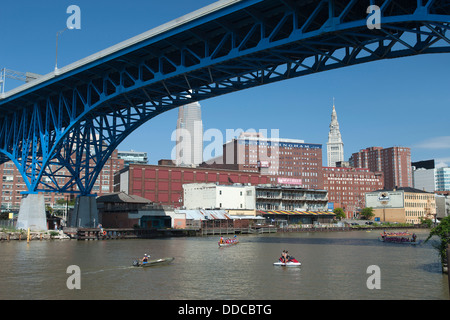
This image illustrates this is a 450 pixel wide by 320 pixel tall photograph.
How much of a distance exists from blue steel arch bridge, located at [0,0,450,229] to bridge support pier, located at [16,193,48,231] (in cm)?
199

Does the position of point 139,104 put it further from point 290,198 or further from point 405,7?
point 290,198

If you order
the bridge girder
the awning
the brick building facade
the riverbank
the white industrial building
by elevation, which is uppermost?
the bridge girder

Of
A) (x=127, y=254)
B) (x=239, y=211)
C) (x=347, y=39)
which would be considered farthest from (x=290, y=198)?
(x=347, y=39)

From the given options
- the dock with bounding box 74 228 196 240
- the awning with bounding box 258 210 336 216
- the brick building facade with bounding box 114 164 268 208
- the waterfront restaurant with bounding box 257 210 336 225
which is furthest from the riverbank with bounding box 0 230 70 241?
the brick building facade with bounding box 114 164 268 208

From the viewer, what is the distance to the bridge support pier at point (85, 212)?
71.8 meters

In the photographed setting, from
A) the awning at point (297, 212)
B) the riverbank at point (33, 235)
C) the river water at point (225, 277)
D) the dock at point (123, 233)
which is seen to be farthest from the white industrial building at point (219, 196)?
the river water at point (225, 277)

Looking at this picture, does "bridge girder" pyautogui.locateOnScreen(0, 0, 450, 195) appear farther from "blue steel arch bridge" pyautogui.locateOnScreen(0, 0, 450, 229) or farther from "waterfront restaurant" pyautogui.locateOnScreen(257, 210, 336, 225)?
"waterfront restaurant" pyautogui.locateOnScreen(257, 210, 336, 225)

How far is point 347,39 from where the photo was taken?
36.3 m

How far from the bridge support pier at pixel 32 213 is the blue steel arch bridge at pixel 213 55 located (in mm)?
1993

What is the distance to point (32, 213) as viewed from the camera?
71.1 m

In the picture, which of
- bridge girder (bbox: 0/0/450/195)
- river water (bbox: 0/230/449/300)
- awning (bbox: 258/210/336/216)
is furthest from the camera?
awning (bbox: 258/210/336/216)

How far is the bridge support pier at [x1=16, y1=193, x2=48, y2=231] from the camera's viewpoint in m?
70.4

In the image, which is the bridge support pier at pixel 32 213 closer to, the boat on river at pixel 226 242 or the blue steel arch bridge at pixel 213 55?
the blue steel arch bridge at pixel 213 55
